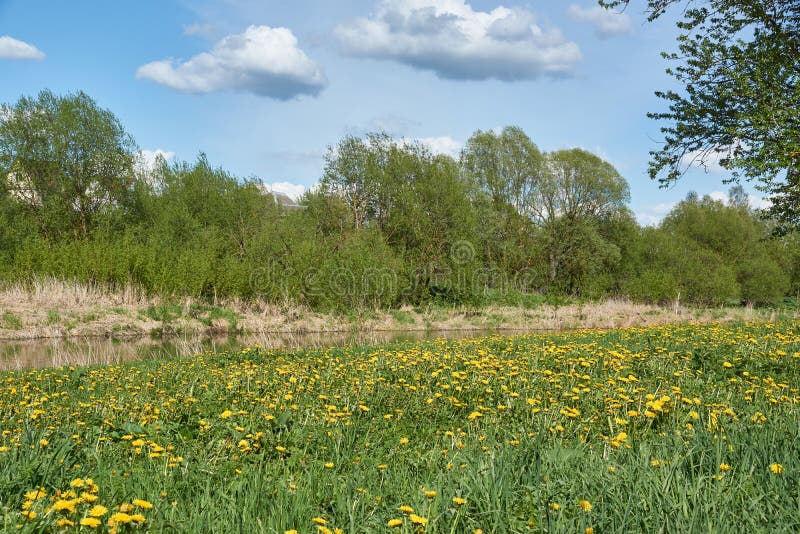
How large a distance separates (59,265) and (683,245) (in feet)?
140

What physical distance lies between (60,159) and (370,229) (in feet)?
58.3

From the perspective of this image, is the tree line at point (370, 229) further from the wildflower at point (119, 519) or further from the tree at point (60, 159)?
the wildflower at point (119, 519)

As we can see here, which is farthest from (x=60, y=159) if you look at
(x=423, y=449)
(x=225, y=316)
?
(x=423, y=449)

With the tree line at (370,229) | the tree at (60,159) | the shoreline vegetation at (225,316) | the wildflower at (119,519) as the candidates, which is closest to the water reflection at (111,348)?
the shoreline vegetation at (225,316)

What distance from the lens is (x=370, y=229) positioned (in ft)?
114

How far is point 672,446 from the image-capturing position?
455 centimetres

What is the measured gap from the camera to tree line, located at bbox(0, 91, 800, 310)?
95.1 ft

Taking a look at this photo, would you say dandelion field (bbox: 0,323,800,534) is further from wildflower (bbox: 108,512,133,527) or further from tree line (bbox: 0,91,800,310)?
tree line (bbox: 0,91,800,310)

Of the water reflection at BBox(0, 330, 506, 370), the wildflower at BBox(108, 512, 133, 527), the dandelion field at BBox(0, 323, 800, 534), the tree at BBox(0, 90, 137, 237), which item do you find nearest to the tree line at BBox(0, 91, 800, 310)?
the tree at BBox(0, 90, 137, 237)

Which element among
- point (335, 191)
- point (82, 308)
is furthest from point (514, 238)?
point (82, 308)

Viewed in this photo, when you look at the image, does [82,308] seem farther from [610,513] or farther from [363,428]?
[610,513]

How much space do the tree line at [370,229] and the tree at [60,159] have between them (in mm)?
77

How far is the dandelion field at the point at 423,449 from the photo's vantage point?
3.29 meters

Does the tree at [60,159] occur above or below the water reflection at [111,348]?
above
